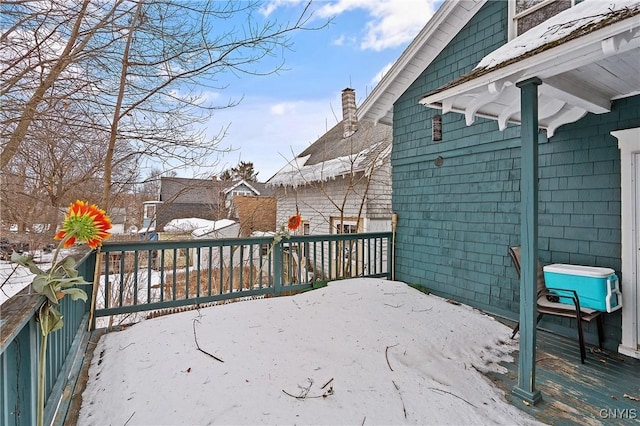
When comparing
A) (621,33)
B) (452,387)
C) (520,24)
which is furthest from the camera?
(520,24)

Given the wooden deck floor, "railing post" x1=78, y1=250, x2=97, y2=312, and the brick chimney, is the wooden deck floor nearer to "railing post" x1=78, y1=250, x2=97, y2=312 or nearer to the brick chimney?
"railing post" x1=78, y1=250, x2=97, y2=312

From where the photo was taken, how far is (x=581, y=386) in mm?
2707

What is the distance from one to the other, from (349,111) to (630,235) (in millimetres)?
8083

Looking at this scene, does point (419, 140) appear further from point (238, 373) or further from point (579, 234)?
point (238, 373)

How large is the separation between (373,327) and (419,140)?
3642mm

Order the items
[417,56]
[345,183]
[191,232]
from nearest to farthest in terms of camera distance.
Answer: [417,56] < [345,183] < [191,232]

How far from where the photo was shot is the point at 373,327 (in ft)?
11.2

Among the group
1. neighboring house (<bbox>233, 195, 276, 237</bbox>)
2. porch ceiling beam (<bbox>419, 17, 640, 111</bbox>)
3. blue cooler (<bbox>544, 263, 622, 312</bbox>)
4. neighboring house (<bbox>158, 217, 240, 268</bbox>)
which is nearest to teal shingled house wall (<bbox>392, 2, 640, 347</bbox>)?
blue cooler (<bbox>544, 263, 622, 312</bbox>)

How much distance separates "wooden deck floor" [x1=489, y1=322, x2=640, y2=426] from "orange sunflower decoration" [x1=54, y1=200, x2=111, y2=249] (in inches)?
118

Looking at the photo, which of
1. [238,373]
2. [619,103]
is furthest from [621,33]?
[238,373]

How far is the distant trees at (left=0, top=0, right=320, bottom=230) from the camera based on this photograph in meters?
2.69

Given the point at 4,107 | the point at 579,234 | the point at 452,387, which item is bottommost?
the point at 452,387

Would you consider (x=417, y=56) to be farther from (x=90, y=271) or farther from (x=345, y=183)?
(x=90, y=271)

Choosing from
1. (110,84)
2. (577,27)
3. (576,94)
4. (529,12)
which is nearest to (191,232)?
(110,84)
